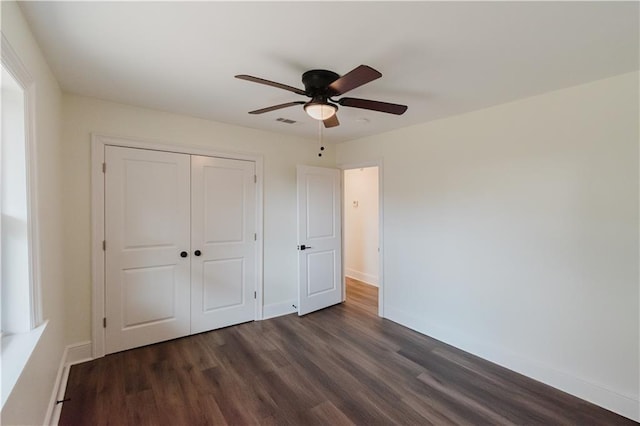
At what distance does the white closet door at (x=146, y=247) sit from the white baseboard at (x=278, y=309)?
37.2 inches

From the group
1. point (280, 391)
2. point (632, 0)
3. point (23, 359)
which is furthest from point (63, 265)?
point (632, 0)

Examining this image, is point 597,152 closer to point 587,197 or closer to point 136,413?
point 587,197

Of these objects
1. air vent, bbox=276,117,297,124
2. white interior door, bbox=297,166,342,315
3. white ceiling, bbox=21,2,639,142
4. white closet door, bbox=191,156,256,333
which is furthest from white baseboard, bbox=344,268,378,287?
white ceiling, bbox=21,2,639,142

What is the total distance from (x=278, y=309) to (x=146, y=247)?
1778 mm

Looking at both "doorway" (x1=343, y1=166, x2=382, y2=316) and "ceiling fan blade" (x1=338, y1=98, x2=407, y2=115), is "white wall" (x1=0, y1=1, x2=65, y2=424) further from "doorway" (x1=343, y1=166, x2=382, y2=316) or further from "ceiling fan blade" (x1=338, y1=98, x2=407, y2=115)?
"doorway" (x1=343, y1=166, x2=382, y2=316)

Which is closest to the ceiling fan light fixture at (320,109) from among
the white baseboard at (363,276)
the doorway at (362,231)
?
the doorway at (362,231)

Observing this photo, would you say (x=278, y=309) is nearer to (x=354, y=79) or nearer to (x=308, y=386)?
(x=308, y=386)

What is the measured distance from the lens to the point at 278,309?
3.85m

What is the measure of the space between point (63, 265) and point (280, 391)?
85.3 inches

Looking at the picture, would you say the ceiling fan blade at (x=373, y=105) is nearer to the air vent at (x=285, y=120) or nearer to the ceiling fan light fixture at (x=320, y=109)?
the ceiling fan light fixture at (x=320, y=109)

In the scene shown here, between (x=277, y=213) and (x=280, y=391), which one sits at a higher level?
(x=277, y=213)

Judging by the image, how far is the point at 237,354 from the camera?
285 centimetres

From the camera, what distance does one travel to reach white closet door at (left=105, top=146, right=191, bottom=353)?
2795 mm

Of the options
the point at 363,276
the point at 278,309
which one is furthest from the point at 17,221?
the point at 363,276
